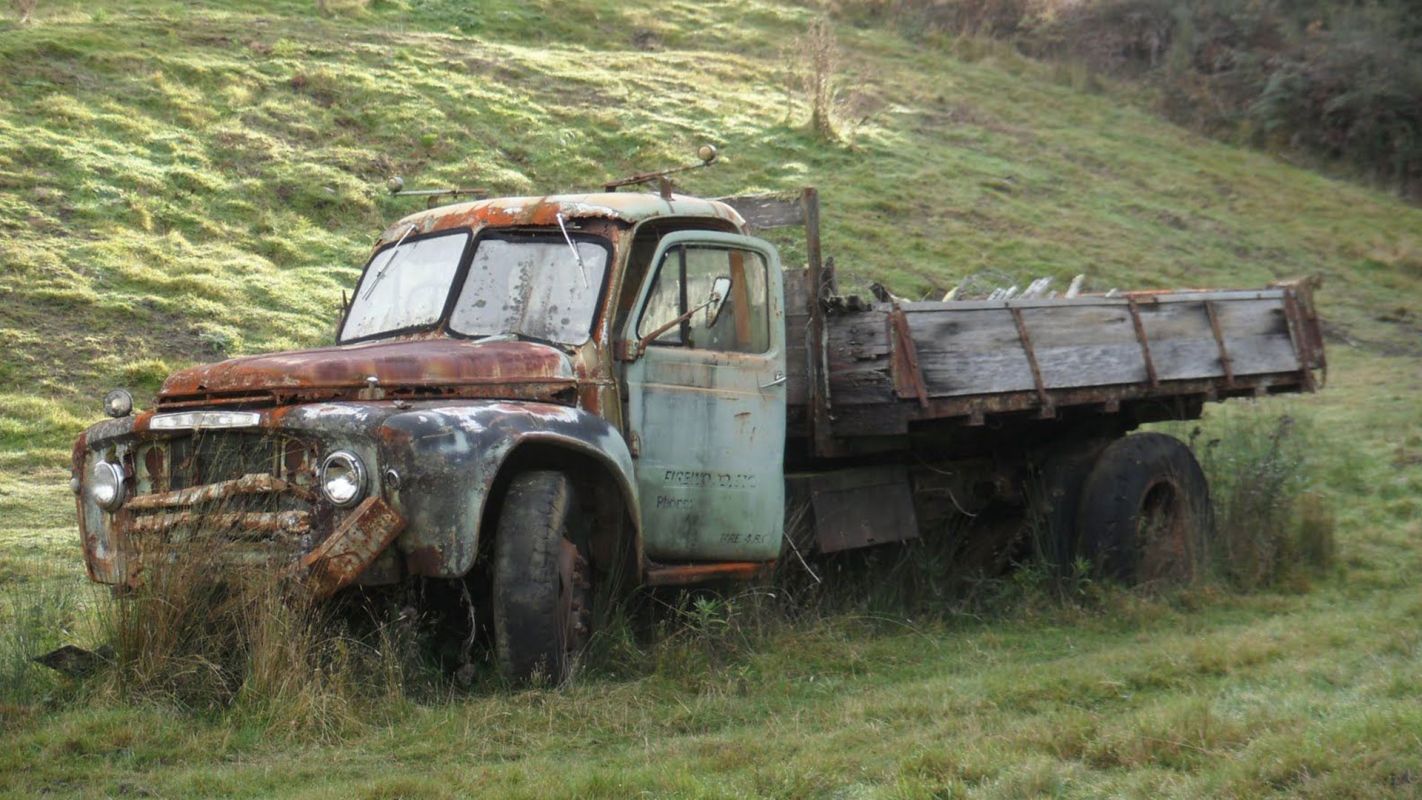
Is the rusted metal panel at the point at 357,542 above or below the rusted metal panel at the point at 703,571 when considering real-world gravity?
above

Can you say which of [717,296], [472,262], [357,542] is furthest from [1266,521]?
[357,542]

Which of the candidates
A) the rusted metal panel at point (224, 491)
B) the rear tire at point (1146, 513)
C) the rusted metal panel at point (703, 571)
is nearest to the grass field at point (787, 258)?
the rusted metal panel at point (703, 571)

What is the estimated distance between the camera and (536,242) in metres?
7.53

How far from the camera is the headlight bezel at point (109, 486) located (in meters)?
6.64

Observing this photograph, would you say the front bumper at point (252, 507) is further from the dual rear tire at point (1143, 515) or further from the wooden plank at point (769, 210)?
the dual rear tire at point (1143, 515)

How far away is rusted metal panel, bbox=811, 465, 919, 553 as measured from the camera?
8914 millimetres

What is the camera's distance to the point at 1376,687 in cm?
639

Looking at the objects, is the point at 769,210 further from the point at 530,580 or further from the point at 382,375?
the point at 530,580

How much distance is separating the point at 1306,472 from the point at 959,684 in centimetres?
642

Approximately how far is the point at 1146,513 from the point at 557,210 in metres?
4.52

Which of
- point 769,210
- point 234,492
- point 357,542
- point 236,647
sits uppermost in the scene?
point 769,210

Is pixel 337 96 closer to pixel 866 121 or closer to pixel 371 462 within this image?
pixel 866 121

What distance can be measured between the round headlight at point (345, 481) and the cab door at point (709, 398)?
1.55 m

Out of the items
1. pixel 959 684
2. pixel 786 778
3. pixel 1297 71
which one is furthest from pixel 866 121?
pixel 786 778
